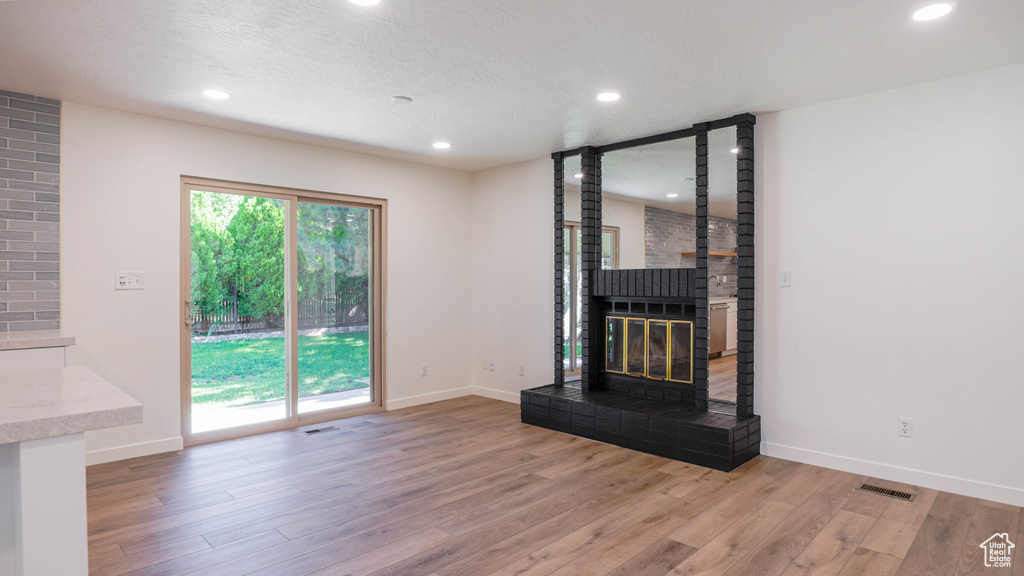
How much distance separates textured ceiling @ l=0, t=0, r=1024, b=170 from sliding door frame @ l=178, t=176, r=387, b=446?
60cm

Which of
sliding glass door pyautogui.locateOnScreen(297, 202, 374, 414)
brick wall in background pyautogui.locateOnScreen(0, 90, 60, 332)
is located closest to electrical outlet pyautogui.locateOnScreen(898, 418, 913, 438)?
sliding glass door pyautogui.locateOnScreen(297, 202, 374, 414)

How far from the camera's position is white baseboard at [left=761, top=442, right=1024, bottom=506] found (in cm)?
296

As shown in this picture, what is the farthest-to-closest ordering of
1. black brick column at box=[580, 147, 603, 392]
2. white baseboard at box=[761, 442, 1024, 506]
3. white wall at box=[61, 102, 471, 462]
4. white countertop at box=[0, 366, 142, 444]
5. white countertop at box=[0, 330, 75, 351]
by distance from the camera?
black brick column at box=[580, 147, 603, 392] < white wall at box=[61, 102, 471, 462] < white baseboard at box=[761, 442, 1024, 506] < white countertop at box=[0, 330, 75, 351] < white countertop at box=[0, 366, 142, 444]

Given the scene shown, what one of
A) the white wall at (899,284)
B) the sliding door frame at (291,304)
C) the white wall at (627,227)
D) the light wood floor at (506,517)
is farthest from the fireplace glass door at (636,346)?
the sliding door frame at (291,304)

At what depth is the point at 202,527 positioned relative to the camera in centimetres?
270

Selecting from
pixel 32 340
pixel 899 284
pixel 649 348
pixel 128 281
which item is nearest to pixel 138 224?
pixel 128 281

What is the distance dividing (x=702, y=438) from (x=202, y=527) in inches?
113

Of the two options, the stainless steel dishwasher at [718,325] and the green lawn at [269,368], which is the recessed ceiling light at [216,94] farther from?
the stainless steel dishwasher at [718,325]

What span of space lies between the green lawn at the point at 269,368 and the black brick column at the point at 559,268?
5.81 ft

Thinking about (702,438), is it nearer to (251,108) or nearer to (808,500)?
(808,500)

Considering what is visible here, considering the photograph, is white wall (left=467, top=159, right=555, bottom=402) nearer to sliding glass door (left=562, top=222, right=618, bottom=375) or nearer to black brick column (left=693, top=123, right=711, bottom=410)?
sliding glass door (left=562, top=222, right=618, bottom=375)

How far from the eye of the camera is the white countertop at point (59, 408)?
3.86ft

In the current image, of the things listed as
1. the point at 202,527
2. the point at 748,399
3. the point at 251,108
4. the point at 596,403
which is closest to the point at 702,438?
the point at 748,399

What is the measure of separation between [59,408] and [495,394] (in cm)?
451
